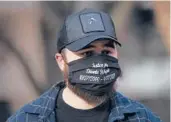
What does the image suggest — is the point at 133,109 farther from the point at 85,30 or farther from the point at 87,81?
the point at 85,30

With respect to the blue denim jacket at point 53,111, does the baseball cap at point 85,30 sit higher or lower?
higher

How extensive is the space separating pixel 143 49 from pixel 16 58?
125 centimetres

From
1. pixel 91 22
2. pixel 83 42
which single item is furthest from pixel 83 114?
pixel 91 22

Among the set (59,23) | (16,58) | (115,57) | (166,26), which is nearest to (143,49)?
(166,26)

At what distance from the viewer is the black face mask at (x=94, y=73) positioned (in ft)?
8.35

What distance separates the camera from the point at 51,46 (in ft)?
17.5

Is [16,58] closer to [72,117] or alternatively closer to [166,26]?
[166,26]

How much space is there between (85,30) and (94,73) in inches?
8.1

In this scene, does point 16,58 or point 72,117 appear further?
point 16,58

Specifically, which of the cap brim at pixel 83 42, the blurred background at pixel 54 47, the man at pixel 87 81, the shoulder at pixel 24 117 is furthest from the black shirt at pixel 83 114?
the blurred background at pixel 54 47

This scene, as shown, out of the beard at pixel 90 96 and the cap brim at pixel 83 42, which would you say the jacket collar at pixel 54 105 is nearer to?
the beard at pixel 90 96

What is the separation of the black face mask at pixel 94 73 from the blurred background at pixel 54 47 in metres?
2.70

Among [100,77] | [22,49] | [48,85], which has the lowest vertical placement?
[48,85]

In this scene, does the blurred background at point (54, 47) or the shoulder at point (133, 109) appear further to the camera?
the blurred background at point (54, 47)
